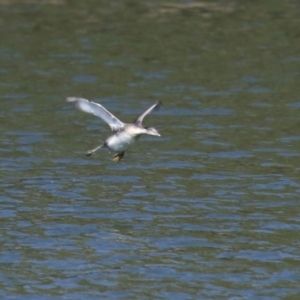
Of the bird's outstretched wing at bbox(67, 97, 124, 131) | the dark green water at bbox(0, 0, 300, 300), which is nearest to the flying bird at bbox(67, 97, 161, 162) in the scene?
the bird's outstretched wing at bbox(67, 97, 124, 131)

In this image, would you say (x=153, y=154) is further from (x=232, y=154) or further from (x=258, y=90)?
(x=258, y=90)

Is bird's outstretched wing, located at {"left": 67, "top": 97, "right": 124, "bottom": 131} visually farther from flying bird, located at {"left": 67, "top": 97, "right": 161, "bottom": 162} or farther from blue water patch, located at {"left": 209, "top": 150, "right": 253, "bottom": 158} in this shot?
blue water patch, located at {"left": 209, "top": 150, "right": 253, "bottom": 158}

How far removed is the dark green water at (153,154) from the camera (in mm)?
11867

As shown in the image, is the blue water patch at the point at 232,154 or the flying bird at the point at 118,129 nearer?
the flying bird at the point at 118,129

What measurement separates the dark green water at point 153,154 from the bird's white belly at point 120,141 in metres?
1.05

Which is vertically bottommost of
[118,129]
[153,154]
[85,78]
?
[153,154]

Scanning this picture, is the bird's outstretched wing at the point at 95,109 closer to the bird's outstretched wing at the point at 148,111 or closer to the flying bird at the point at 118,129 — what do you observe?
the flying bird at the point at 118,129

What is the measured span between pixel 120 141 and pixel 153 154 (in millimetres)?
4445

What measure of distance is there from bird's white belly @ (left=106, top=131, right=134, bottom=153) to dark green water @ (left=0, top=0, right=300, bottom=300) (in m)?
1.05

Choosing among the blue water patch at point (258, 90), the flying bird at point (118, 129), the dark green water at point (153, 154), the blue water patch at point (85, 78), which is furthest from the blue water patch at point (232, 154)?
the blue water patch at point (85, 78)

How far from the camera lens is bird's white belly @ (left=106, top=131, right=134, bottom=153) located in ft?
42.5

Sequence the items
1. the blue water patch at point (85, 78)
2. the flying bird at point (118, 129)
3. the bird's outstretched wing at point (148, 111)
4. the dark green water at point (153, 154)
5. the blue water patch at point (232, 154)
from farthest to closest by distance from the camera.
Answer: the blue water patch at point (85, 78) < the blue water patch at point (232, 154) < the bird's outstretched wing at point (148, 111) < the flying bird at point (118, 129) < the dark green water at point (153, 154)

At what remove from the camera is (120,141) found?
1303cm

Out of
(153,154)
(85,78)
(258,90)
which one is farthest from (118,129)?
(85,78)
